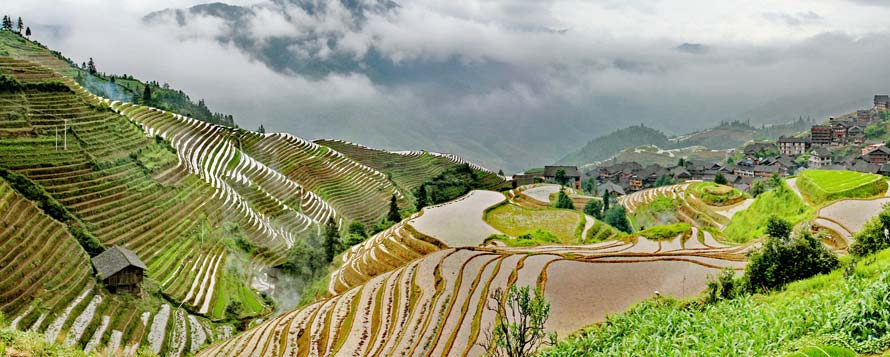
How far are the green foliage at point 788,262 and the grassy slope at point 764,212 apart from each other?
14964mm

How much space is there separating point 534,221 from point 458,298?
67.5 feet

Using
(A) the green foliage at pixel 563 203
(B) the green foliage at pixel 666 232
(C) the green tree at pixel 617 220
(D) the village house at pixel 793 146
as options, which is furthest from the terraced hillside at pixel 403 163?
(B) the green foliage at pixel 666 232

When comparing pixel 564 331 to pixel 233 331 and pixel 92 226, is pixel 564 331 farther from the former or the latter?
pixel 92 226

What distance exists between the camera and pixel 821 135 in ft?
297

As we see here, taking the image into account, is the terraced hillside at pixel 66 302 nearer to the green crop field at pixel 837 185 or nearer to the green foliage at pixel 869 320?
the green foliage at pixel 869 320

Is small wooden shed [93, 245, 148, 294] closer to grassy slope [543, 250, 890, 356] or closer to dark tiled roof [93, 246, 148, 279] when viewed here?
dark tiled roof [93, 246, 148, 279]

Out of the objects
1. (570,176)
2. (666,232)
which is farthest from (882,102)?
(666,232)

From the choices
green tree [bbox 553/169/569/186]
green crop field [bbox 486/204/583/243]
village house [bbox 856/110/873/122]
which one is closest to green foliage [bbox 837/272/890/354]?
green crop field [bbox 486/204/583/243]

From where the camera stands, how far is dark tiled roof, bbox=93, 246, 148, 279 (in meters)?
24.6

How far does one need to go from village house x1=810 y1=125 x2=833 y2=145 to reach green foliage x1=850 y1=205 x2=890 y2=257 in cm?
9474

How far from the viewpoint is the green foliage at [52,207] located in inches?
1056

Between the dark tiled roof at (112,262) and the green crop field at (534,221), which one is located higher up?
the green crop field at (534,221)

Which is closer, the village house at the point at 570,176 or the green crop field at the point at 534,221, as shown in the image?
the green crop field at the point at 534,221

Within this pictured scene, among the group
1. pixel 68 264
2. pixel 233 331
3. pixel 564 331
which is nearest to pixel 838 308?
pixel 564 331
